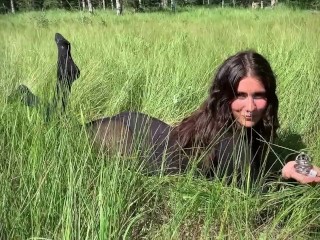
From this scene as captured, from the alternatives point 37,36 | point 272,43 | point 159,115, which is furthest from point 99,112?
point 37,36

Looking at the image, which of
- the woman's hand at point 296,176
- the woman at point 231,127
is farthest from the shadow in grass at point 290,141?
the woman's hand at point 296,176

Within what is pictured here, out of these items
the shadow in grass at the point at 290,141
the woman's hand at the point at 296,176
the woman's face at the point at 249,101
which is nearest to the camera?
the woman's hand at the point at 296,176

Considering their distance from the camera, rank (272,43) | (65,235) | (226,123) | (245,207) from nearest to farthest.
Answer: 1. (65,235)
2. (245,207)
3. (226,123)
4. (272,43)

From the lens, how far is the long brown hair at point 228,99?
1.73 m

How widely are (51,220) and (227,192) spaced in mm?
610

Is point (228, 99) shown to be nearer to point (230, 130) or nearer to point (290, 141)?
point (230, 130)

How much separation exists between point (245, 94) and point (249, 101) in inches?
1.6

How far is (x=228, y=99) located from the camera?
1.77 m

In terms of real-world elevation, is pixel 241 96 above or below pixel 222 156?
above

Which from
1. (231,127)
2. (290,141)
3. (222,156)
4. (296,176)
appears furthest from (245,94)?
(290,141)

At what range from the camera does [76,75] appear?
9.11ft

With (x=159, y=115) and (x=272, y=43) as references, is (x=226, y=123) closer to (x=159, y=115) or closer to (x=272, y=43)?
(x=159, y=115)

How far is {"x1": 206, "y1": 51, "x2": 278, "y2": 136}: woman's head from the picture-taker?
170 cm

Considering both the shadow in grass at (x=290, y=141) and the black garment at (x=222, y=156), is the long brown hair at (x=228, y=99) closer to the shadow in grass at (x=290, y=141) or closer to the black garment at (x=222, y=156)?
the black garment at (x=222, y=156)
